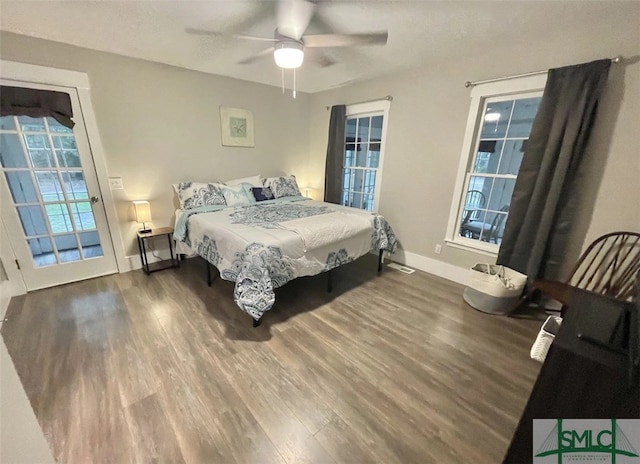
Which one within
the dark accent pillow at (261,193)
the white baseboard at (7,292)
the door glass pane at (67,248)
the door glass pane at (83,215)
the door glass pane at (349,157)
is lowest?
the white baseboard at (7,292)

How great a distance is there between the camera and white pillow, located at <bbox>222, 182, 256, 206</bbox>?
325cm

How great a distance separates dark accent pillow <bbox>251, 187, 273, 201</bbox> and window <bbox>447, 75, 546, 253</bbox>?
234 cm

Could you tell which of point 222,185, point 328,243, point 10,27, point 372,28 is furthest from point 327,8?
point 10,27

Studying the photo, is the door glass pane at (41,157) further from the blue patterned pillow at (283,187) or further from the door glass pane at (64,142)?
the blue patterned pillow at (283,187)

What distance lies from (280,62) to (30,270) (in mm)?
3101

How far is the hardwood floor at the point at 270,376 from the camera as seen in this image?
1.27m

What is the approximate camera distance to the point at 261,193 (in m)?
3.55

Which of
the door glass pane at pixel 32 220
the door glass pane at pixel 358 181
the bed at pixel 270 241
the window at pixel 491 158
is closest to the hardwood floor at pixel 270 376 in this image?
the bed at pixel 270 241

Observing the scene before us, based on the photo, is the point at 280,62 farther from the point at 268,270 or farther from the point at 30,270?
the point at 30,270

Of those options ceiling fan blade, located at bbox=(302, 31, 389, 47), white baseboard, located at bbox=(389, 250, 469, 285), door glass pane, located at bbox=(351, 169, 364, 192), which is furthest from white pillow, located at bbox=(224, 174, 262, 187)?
white baseboard, located at bbox=(389, 250, 469, 285)

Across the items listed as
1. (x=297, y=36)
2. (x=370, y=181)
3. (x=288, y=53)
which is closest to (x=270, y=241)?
→ (x=288, y=53)

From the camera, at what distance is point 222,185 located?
3.33 metres

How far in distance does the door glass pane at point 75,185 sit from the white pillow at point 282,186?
2008 mm

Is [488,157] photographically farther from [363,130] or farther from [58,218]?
[58,218]
